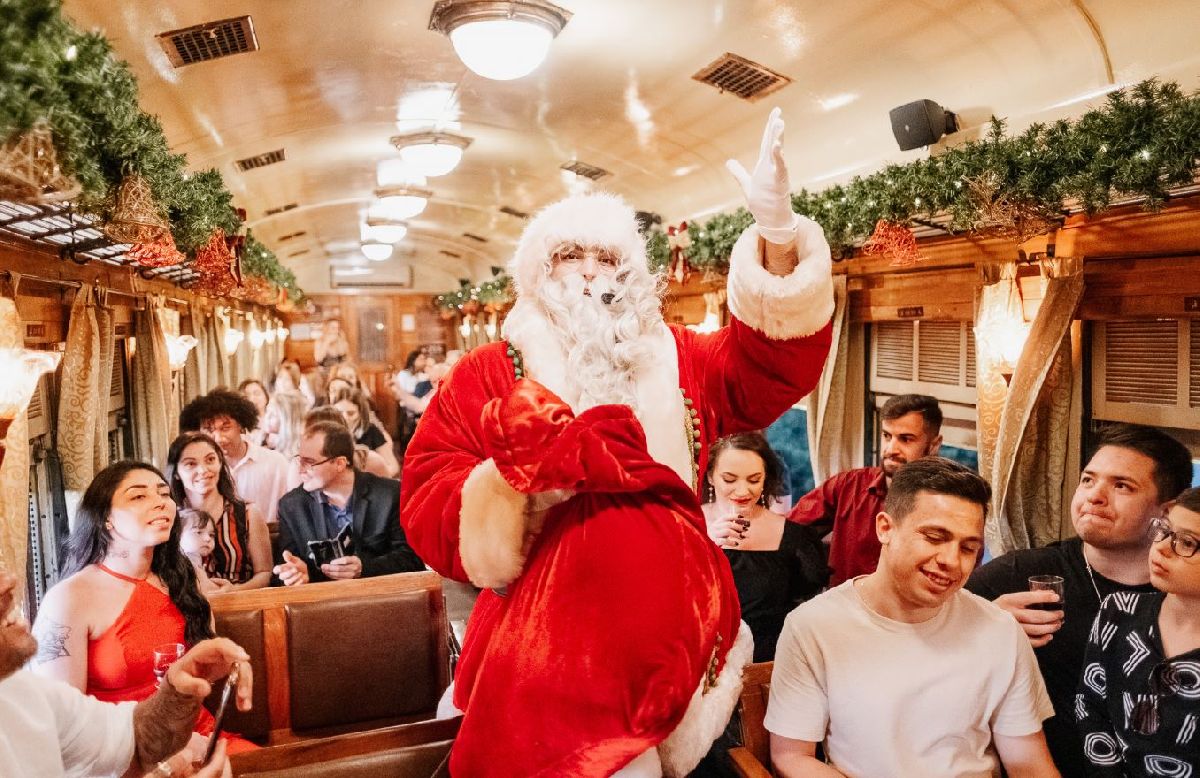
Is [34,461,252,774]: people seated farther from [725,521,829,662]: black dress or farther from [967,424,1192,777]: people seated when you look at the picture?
[967,424,1192,777]: people seated

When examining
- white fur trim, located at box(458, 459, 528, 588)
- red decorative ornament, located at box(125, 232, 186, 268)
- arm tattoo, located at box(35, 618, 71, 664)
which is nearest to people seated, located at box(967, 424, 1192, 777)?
white fur trim, located at box(458, 459, 528, 588)

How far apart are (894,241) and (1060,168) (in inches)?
39.1

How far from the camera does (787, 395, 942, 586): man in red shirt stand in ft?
11.6

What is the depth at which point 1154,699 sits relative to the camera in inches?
74.0

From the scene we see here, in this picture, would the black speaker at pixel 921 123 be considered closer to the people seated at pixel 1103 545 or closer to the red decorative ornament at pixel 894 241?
the red decorative ornament at pixel 894 241

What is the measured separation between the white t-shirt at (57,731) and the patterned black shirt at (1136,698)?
7.56 ft

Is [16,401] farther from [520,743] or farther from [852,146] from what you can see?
[852,146]

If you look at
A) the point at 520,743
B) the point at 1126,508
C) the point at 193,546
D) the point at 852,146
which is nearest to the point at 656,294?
the point at 520,743

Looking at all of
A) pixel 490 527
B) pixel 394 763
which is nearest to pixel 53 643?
pixel 394 763

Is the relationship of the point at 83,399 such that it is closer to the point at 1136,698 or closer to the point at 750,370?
the point at 750,370

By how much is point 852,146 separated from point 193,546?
4.56 meters

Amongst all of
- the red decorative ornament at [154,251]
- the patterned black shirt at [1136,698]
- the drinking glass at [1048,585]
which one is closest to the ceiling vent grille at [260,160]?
the red decorative ornament at [154,251]

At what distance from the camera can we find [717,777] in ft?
9.33

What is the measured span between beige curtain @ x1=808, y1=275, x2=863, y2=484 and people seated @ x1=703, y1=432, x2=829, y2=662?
2.59 m
